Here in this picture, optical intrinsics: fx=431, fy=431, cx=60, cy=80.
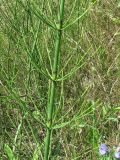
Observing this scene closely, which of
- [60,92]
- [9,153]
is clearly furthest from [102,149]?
[60,92]

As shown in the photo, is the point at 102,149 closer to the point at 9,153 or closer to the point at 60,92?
the point at 9,153

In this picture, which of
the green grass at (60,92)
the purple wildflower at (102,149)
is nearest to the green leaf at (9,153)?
the green grass at (60,92)

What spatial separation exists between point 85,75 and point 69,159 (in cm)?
89

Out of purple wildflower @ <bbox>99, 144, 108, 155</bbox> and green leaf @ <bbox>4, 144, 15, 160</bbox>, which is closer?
purple wildflower @ <bbox>99, 144, 108, 155</bbox>

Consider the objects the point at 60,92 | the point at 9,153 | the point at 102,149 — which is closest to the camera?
the point at 102,149

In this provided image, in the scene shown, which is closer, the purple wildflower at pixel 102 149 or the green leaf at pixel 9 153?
the purple wildflower at pixel 102 149

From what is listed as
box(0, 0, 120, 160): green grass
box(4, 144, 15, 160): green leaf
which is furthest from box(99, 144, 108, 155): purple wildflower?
box(4, 144, 15, 160): green leaf

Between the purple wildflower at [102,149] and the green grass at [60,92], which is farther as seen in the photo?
the green grass at [60,92]

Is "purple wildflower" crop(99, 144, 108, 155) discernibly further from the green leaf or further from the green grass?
the green leaf

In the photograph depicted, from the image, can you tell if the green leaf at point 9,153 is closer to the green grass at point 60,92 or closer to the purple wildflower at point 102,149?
the green grass at point 60,92

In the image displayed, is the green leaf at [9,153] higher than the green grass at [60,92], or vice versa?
the green grass at [60,92]

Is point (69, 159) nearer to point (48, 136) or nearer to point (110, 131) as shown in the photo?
point (110, 131)

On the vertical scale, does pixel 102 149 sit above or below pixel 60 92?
below

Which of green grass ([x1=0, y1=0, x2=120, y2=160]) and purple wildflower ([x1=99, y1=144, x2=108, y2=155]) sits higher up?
green grass ([x1=0, y1=0, x2=120, y2=160])
